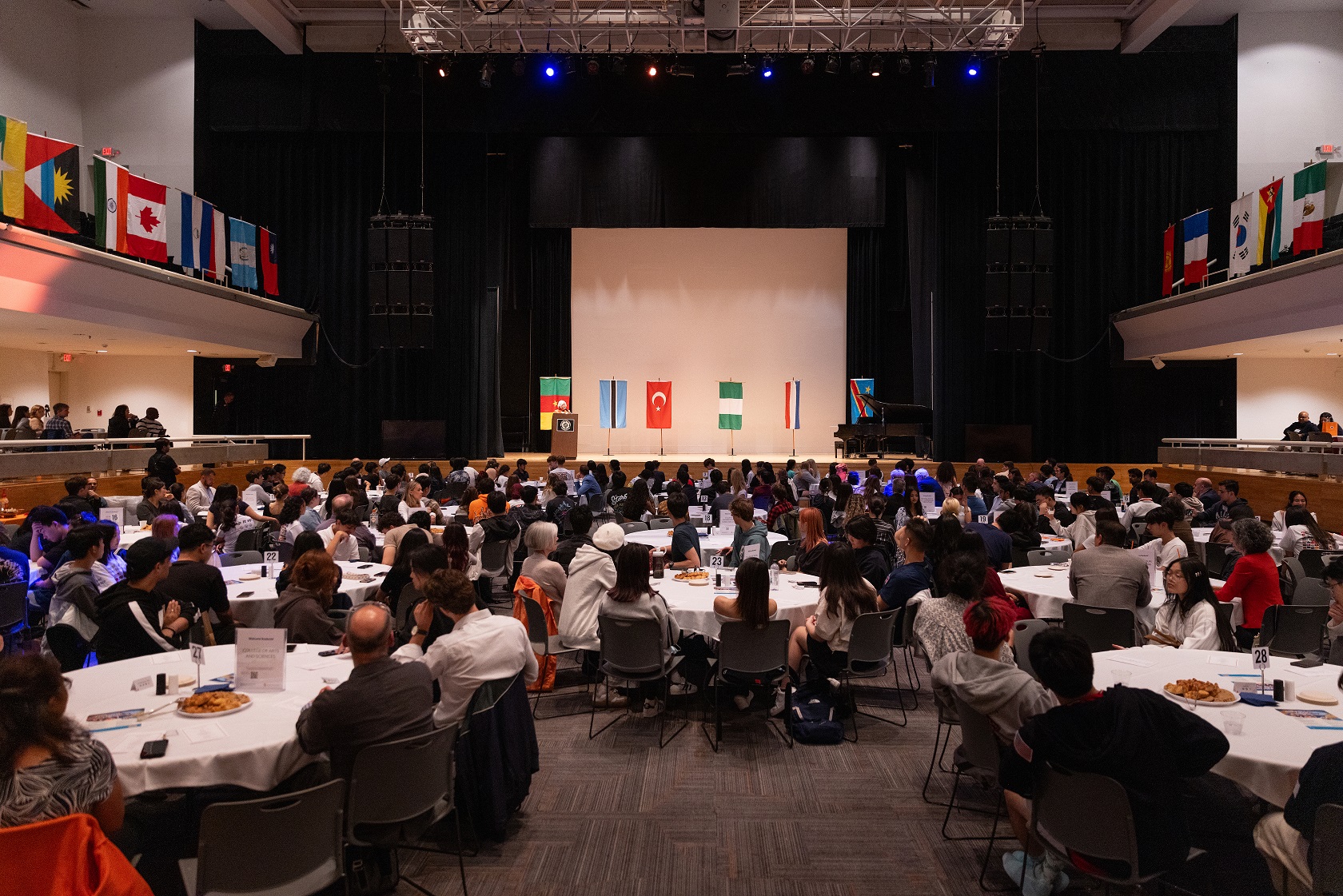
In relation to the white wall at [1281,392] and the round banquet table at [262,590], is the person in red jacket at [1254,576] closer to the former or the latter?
the round banquet table at [262,590]

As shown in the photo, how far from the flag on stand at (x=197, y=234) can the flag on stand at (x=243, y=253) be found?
619 millimetres

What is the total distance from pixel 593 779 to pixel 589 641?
1008 millimetres

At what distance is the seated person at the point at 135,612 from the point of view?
4305mm

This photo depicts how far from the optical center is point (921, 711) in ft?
20.2

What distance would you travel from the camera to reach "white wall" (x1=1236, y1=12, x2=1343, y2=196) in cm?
1695

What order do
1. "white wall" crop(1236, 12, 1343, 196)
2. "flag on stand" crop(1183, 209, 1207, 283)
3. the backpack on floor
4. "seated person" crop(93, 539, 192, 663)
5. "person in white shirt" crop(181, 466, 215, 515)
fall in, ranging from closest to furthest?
1. "seated person" crop(93, 539, 192, 663)
2. the backpack on floor
3. "person in white shirt" crop(181, 466, 215, 515)
4. "flag on stand" crop(1183, 209, 1207, 283)
5. "white wall" crop(1236, 12, 1343, 196)

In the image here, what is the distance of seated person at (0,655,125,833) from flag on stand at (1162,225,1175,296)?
733 inches

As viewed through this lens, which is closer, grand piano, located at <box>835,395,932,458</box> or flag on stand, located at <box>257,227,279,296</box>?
grand piano, located at <box>835,395,932,458</box>

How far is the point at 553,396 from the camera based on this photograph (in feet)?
63.0

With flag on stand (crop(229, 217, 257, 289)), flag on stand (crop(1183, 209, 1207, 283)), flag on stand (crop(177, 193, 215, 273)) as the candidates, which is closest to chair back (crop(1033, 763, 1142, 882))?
flag on stand (crop(1183, 209, 1207, 283))

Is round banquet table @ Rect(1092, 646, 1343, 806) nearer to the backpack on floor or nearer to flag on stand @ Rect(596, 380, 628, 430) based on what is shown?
the backpack on floor

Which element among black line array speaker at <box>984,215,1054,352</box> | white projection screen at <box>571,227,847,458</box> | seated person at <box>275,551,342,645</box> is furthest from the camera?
white projection screen at <box>571,227,847,458</box>

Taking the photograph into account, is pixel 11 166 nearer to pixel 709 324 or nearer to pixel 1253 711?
pixel 709 324

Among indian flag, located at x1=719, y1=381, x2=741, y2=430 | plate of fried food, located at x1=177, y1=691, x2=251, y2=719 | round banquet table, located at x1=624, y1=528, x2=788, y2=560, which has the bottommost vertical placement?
plate of fried food, located at x1=177, y1=691, x2=251, y2=719
